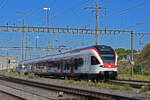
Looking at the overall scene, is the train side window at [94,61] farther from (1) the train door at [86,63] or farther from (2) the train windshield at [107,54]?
(1) the train door at [86,63]

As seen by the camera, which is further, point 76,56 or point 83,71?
point 76,56

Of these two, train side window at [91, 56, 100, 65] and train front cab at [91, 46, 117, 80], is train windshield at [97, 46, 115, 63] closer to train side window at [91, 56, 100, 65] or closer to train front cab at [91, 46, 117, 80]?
train front cab at [91, 46, 117, 80]

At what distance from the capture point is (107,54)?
2444 cm

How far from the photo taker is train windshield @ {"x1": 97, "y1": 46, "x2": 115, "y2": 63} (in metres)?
24.1

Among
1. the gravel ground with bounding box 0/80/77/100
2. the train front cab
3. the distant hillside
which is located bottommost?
the gravel ground with bounding box 0/80/77/100

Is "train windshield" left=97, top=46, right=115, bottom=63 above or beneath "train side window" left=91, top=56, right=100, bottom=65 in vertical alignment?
above

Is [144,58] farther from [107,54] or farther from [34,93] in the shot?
[34,93]

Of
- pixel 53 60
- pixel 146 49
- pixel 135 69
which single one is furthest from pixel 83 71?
pixel 146 49

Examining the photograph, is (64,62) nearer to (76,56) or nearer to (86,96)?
(76,56)

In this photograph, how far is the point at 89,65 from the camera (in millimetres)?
24766

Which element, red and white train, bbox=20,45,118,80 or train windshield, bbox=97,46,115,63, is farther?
train windshield, bbox=97,46,115,63

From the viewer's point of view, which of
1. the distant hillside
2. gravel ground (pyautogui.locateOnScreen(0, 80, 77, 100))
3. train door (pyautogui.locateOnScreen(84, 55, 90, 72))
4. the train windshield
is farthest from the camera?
the distant hillside

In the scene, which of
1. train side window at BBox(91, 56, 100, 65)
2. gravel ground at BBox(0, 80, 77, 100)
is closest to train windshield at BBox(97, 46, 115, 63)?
train side window at BBox(91, 56, 100, 65)

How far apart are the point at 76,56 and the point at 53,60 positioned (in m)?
9.30
